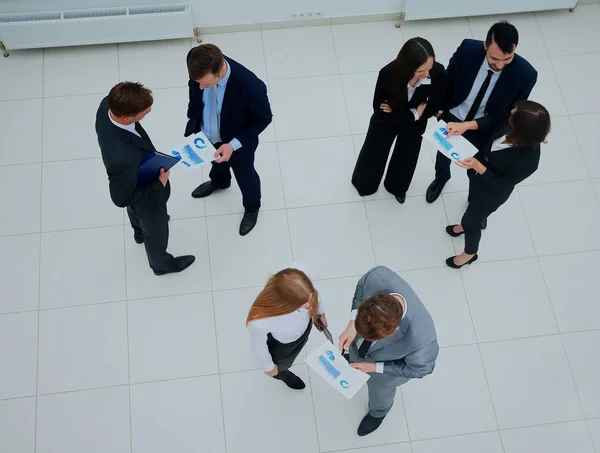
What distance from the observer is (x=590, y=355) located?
3.96 metres

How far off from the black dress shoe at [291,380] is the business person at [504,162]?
1.37 metres

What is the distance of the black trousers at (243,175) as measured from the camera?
12.4 ft

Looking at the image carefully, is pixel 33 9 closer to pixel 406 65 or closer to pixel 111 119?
pixel 111 119

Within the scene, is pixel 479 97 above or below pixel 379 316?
above

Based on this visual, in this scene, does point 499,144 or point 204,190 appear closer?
point 499,144

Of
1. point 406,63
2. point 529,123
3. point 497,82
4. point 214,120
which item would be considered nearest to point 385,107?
point 406,63

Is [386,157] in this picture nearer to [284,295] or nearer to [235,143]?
[235,143]

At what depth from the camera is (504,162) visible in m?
3.30

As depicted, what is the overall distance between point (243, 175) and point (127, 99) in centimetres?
110

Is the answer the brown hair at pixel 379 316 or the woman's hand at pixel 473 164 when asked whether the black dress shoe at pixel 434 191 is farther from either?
the brown hair at pixel 379 316

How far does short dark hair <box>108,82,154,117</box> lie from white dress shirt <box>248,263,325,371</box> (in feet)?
3.49

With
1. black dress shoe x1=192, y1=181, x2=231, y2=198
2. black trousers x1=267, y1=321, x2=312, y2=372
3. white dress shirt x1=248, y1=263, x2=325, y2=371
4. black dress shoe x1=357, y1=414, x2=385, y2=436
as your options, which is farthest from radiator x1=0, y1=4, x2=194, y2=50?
black dress shoe x1=357, y1=414, x2=385, y2=436

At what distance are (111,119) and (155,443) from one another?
1.89m

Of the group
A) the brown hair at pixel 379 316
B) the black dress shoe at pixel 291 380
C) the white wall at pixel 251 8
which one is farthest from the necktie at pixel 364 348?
the white wall at pixel 251 8
